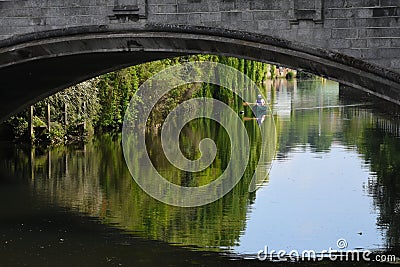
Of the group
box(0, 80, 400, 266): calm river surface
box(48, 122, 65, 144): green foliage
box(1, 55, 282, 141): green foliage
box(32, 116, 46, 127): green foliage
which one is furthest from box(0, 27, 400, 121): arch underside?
box(1, 55, 282, 141): green foliage

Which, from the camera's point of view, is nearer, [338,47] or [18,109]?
[338,47]

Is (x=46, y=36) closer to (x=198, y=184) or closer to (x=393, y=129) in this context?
(x=198, y=184)

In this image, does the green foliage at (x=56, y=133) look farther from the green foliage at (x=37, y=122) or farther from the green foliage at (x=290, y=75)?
the green foliage at (x=290, y=75)

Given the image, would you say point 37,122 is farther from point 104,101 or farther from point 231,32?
point 231,32

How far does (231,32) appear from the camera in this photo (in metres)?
10.1

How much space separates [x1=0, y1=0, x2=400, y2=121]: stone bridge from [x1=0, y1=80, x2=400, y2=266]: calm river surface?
2232 millimetres

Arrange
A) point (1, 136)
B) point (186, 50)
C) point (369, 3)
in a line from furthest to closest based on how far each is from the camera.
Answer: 1. point (1, 136)
2. point (186, 50)
3. point (369, 3)

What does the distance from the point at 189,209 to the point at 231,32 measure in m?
3.54

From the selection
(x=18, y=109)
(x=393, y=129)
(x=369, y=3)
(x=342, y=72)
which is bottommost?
(x=393, y=129)

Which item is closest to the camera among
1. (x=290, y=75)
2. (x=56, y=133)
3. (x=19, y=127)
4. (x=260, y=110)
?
(x=19, y=127)

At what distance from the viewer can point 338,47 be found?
9.85 m

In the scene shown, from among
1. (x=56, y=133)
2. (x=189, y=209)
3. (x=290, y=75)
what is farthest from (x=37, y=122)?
(x=290, y=75)

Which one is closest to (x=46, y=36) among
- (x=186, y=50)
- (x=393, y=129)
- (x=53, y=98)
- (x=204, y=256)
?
(x=186, y=50)

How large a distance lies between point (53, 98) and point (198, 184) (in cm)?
741
